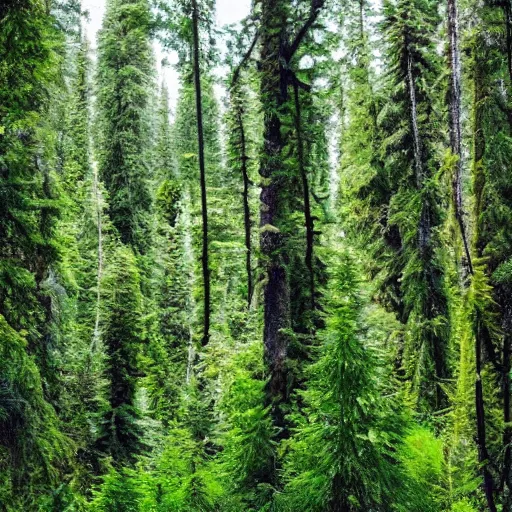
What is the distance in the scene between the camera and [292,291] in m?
9.13

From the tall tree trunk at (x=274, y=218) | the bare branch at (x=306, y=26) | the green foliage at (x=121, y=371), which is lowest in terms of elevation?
the green foliage at (x=121, y=371)

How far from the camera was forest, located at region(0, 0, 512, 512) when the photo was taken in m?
4.33

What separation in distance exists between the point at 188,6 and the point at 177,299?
22.1 meters

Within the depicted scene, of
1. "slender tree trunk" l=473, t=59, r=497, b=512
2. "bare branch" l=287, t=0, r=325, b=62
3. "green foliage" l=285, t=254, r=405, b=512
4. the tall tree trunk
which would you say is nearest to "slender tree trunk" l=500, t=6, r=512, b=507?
"slender tree trunk" l=473, t=59, r=497, b=512

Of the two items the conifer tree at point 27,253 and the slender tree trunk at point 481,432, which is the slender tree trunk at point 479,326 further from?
the conifer tree at point 27,253

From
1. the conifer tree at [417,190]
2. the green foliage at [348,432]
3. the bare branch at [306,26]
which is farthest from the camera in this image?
the conifer tree at [417,190]

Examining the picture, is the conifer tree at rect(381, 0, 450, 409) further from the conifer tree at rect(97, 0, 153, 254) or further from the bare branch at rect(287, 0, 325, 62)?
the conifer tree at rect(97, 0, 153, 254)

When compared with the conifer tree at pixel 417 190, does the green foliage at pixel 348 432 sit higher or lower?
lower

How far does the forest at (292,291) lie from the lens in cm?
433

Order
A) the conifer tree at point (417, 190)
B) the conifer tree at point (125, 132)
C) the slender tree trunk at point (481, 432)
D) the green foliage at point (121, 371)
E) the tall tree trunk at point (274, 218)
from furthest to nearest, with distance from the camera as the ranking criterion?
1. the conifer tree at point (125, 132)
2. the green foliage at point (121, 371)
3. the conifer tree at point (417, 190)
4. the tall tree trunk at point (274, 218)
5. the slender tree trunk at point (481, 432)

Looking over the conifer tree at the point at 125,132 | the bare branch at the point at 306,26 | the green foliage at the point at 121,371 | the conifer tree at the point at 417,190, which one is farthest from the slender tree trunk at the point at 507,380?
the conifer tree at the point at 125,132

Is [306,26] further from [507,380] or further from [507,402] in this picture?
[507,402]

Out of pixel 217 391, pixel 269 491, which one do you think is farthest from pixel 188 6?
pixel 217 391

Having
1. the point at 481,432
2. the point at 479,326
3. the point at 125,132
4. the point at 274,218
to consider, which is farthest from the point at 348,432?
the point at 125,132
